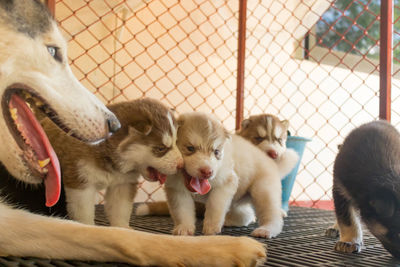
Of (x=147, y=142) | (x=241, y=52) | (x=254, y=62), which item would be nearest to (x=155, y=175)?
(x=147, y=142)

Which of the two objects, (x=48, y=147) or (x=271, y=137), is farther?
(x=271, y=137)

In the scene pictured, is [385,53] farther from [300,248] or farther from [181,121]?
[300,248]

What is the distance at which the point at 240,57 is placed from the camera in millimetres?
2545

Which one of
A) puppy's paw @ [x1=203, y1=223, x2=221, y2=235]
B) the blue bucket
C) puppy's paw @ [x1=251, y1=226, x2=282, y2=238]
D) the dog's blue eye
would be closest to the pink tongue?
the dog's blue eye

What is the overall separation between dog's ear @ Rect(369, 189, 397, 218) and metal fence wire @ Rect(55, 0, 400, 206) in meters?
1.94

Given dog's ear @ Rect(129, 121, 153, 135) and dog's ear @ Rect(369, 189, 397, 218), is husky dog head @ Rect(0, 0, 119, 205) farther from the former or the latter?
dog's ear @ Rect(369, 189, 397, 218)

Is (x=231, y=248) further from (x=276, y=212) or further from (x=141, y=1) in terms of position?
(x=141, y=1)

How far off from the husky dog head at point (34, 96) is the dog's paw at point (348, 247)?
80cm

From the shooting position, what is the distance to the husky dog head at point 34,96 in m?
0.91

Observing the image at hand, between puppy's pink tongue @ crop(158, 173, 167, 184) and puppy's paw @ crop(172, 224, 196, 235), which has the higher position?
puppy's pink tongue @ crop(158, 173, 167, 184)

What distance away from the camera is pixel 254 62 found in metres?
3.54

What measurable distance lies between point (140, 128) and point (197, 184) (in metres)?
0.31

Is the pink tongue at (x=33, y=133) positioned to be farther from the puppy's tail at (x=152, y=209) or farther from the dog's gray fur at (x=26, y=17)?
the puppy's tail at (x=152, y=209)

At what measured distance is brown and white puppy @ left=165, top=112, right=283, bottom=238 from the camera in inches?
58.2
